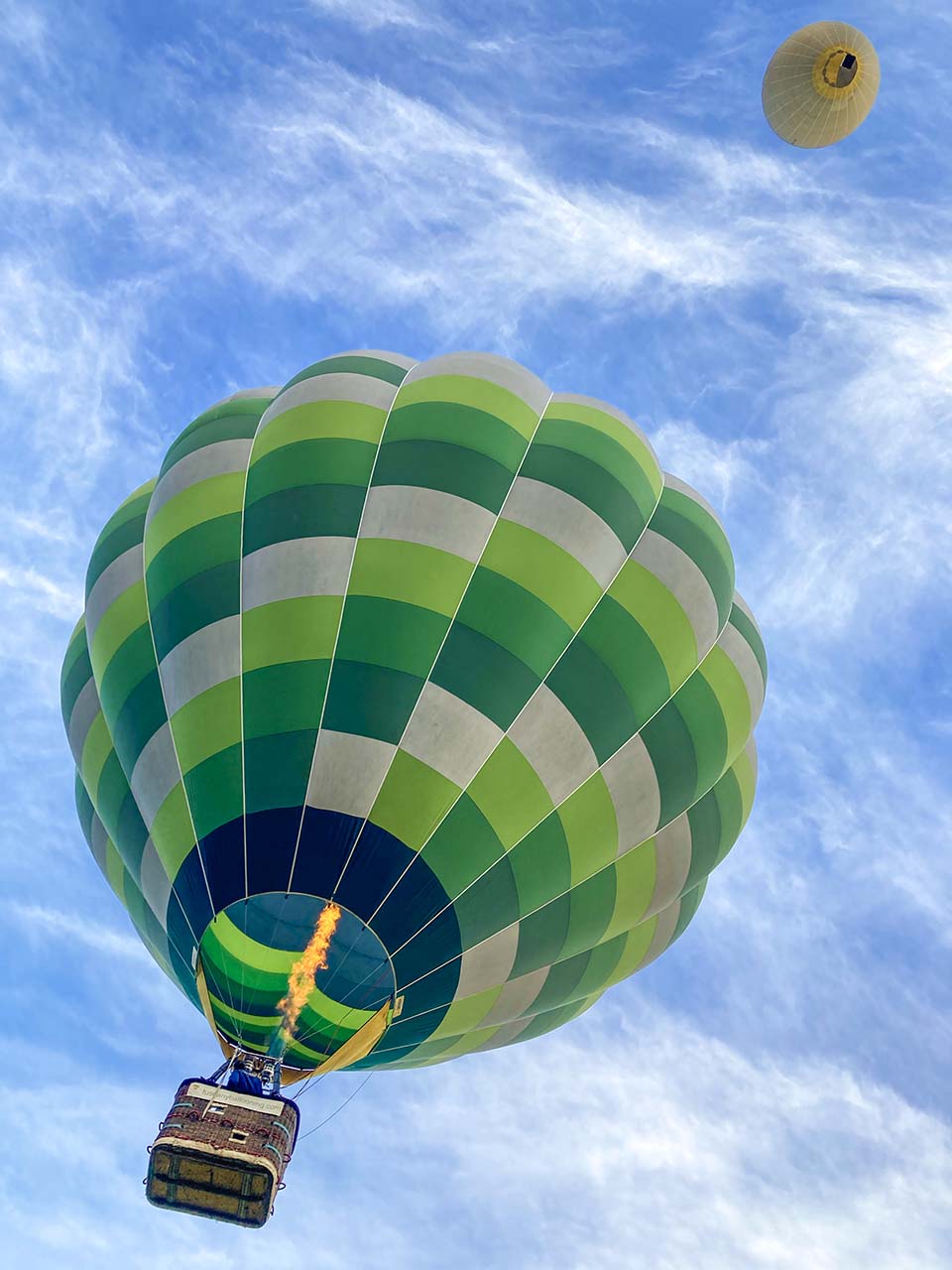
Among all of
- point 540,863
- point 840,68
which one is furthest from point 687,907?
point 840,68

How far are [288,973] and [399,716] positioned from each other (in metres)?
2.21

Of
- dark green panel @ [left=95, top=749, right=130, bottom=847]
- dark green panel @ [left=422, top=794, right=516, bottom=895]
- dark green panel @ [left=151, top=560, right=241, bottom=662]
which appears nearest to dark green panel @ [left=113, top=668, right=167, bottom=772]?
dark green panel @ [left=151, top=560, right=241, bottom=662]

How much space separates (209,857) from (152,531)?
3379mm

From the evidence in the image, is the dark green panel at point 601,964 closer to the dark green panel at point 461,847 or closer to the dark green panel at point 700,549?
the dark green panel at point 461,847

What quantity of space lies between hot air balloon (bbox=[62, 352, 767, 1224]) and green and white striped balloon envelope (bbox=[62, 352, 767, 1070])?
0.09 ft

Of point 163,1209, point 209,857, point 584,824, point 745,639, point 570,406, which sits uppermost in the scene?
point 570,406

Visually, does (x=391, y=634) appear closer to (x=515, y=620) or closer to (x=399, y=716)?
(x=399, y=716)

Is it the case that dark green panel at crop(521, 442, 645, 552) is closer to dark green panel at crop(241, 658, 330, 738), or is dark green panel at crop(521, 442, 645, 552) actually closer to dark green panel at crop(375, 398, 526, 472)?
dark green panel at crop(375, 398, 526, 472)

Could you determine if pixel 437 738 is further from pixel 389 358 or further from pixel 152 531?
pixel 389 358

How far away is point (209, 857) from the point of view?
9.69 metres

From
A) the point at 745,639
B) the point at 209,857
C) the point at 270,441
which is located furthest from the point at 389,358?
the point at 209,857

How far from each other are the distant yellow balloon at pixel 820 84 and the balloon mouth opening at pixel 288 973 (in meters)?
11.5

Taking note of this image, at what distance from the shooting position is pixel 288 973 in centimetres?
967

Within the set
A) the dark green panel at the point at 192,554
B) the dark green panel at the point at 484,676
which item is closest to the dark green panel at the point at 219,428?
the dark green panel at the point at 192,554
